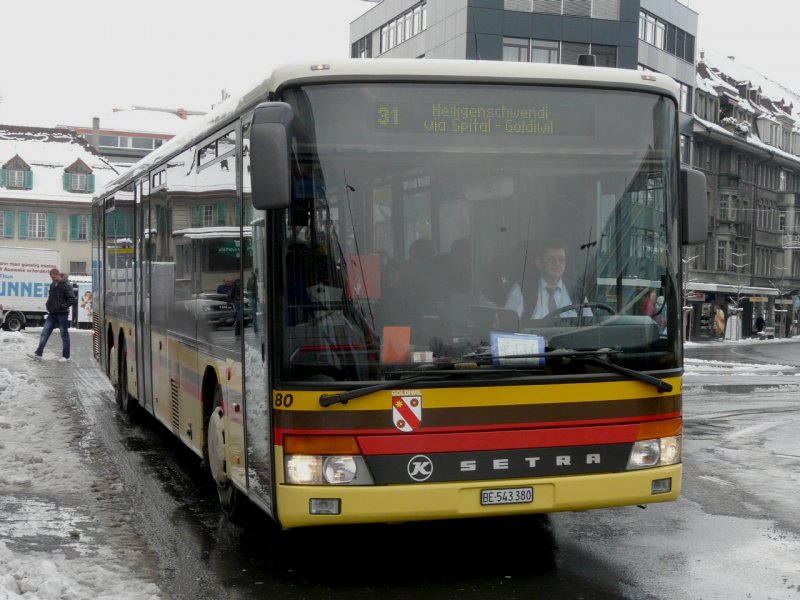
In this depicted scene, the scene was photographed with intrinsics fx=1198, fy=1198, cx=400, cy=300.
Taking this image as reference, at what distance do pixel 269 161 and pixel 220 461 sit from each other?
287 cm

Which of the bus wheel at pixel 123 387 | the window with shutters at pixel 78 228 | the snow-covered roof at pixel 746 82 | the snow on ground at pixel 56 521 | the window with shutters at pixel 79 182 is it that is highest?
the snow-covered roof at pixel 746 82

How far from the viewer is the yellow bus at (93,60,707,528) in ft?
20.4

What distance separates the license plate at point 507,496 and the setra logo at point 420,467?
1.05 feet

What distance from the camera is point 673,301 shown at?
6.76 meters

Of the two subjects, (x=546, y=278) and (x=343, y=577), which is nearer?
(x=546, y=278)

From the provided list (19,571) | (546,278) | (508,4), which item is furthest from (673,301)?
(508,4)

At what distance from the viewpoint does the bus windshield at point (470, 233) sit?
247 inches

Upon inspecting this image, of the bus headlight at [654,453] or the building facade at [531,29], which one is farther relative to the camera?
the building facade at [531,29]

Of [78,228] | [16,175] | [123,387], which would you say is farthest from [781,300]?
[123,387]

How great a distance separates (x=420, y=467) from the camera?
6266 mm

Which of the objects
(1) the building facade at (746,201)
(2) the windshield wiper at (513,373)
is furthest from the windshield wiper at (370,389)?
(1) the building facade at (746,201)

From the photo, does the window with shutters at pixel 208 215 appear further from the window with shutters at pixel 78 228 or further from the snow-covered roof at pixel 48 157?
the window with shutters at pixel 78 228

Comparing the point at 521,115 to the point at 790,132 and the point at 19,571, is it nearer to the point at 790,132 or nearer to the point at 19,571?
the point at 19,571

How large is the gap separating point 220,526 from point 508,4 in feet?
159
